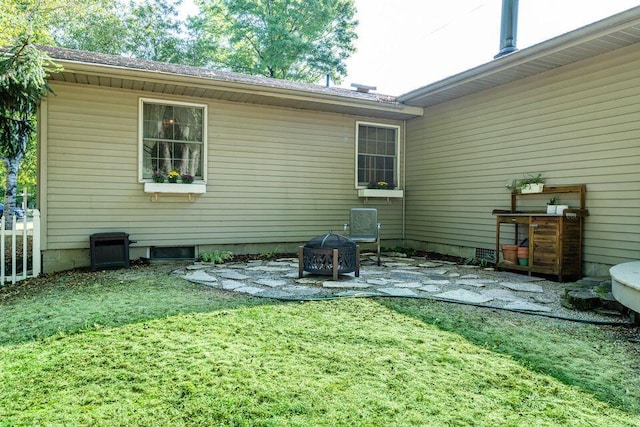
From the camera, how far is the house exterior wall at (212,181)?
217 inches

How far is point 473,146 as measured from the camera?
6.52m

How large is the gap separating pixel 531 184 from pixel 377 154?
9.73 ft

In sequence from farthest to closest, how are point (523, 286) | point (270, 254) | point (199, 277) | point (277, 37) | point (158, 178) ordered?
point (277, 37)
point (270, 254)
point (158, 178)
point (199, 277)
point (523, 286)

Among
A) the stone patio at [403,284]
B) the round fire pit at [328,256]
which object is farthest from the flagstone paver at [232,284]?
the round fire pit at [328,256]

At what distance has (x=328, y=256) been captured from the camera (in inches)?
182

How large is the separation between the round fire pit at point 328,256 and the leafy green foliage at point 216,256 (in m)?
1.85

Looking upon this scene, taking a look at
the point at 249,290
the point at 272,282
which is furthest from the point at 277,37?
the point at 249,290

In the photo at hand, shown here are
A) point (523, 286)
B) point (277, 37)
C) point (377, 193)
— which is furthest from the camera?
point (277, 37)

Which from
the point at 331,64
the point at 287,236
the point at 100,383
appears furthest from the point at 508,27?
the point at 331,64

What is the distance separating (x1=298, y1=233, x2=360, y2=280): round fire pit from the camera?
4.63 m

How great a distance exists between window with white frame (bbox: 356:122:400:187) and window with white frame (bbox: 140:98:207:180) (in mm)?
2817

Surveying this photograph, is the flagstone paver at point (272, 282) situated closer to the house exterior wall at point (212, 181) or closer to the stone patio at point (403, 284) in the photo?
the stone patio at point (403, 284)

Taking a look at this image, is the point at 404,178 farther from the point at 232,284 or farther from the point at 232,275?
the point at 232,284

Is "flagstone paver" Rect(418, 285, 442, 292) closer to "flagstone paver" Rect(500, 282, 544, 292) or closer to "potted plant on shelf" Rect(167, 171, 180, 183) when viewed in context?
"flagstone paver" Rect(500, 282, 544, 292)
